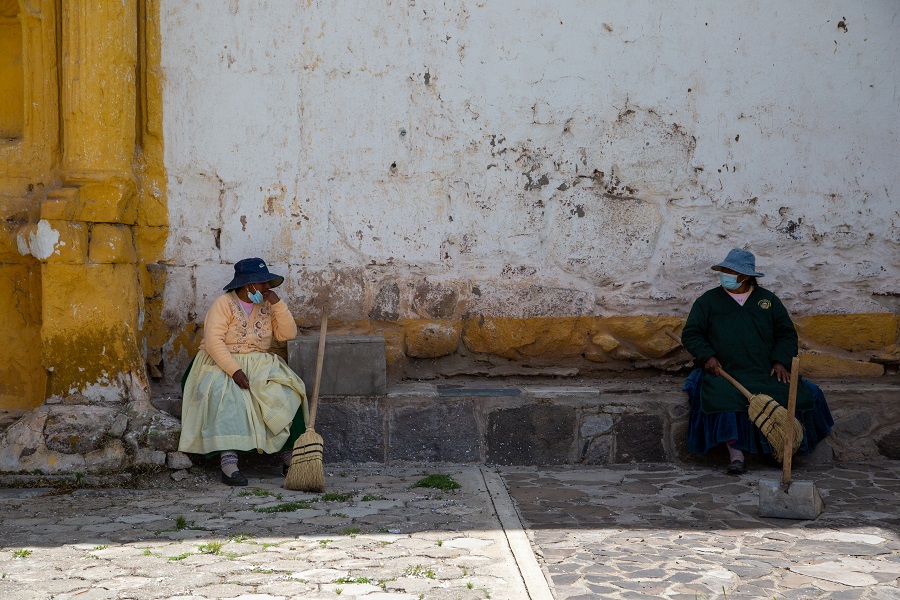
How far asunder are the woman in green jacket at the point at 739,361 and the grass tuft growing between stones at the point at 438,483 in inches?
58.8

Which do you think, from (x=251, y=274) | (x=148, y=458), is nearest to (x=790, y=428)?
(x=251, y=274)

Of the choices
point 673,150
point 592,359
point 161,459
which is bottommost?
point 161,459

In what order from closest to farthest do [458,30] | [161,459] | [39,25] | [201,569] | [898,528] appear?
[201,569] < [898,528] < [161,459] < [39,25] < [458,30]

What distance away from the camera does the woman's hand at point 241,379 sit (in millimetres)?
5309

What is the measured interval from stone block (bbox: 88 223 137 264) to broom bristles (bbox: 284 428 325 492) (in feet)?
5.08

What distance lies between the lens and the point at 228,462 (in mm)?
5199

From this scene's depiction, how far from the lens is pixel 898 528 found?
4.27m

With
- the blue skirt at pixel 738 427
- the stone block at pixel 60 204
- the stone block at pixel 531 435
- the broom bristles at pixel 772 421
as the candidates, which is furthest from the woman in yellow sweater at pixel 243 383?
the broom bristles at pixel 772 421

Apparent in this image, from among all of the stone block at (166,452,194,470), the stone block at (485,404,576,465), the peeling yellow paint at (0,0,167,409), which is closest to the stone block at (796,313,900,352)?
the stone block at (485,404,576,465)

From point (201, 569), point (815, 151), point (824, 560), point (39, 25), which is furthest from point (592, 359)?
point (39, 25)

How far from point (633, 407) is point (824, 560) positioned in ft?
6.45

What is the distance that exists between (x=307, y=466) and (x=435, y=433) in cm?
95

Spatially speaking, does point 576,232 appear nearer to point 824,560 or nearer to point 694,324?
point 694,324

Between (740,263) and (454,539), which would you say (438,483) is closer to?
(454,539)
